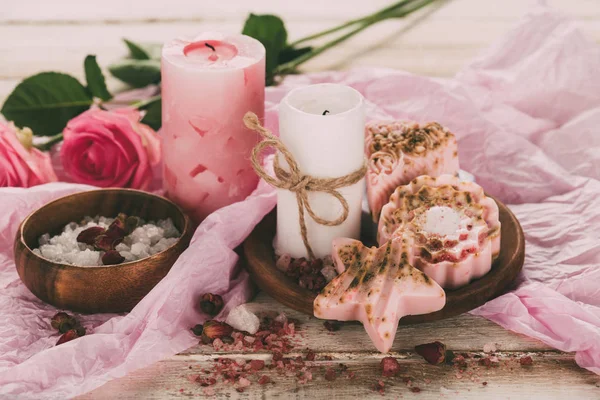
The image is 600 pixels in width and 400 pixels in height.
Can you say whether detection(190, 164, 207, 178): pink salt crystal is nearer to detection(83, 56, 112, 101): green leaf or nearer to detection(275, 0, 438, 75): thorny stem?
detection(83, 56, 112, 101): green leaf

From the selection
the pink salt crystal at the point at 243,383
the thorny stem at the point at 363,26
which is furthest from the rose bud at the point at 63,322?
the thorny stem at the point at 363,26

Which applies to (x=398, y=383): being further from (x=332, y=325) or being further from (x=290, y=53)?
(x=290, y=53)

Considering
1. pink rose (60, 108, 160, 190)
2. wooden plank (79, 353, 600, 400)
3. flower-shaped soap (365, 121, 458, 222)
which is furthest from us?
pink rose (60, 108, 160, 190)

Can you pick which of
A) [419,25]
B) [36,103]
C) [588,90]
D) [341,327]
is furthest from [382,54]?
[341,327]

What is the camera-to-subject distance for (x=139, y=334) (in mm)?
1179

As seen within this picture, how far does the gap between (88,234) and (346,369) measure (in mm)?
420

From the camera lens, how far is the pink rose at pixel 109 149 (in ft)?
4.71

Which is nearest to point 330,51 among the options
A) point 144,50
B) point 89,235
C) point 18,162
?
point 144,50

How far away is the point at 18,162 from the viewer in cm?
142

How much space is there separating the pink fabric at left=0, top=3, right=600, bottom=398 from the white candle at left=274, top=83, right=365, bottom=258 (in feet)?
0.29

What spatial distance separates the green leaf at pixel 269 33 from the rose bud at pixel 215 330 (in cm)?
74

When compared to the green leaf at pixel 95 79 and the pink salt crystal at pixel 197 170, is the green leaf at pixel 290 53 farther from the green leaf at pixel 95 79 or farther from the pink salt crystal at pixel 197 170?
the pink salt crystal at pixel 197 170

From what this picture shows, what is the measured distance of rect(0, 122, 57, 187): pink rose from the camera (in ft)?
4.63

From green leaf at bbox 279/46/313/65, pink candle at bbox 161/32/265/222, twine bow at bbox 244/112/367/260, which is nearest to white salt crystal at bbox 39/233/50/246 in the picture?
pink candle at bbox 161/32/265/222
